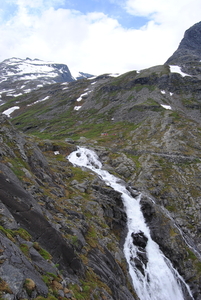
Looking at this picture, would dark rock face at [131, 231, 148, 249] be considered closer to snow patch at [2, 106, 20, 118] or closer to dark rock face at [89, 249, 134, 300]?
dark rock face at [89, 249, 134, 300]

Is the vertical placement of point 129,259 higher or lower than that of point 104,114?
lower

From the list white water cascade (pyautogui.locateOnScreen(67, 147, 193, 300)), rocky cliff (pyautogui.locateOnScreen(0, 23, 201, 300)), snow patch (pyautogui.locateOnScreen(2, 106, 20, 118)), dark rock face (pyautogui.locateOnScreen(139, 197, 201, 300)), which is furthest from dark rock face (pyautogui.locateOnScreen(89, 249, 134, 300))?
snow patch (pyautogui.locateOnScreen(2, 106, 20, 118))

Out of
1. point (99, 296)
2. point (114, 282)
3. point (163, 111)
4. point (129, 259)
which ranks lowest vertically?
point (129, 259)

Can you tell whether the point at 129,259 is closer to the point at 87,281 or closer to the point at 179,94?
the point at 87,281

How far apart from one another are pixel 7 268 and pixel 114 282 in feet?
40.9

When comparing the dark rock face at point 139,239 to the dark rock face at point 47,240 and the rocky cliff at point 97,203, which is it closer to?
the rocky cliff at point 97,203

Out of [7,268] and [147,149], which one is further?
[147,149]

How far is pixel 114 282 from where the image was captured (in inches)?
696

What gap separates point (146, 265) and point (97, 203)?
10.2 meters

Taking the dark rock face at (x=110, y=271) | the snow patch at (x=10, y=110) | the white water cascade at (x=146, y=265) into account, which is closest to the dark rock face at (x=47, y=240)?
the dark rock face at (x=110, y=271)

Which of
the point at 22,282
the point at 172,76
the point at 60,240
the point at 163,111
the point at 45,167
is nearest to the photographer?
the point at 22,282

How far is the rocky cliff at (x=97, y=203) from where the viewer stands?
11.7 m

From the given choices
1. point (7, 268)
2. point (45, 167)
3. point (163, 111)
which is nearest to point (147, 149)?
point (163, 111)

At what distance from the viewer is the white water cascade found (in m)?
24.0
